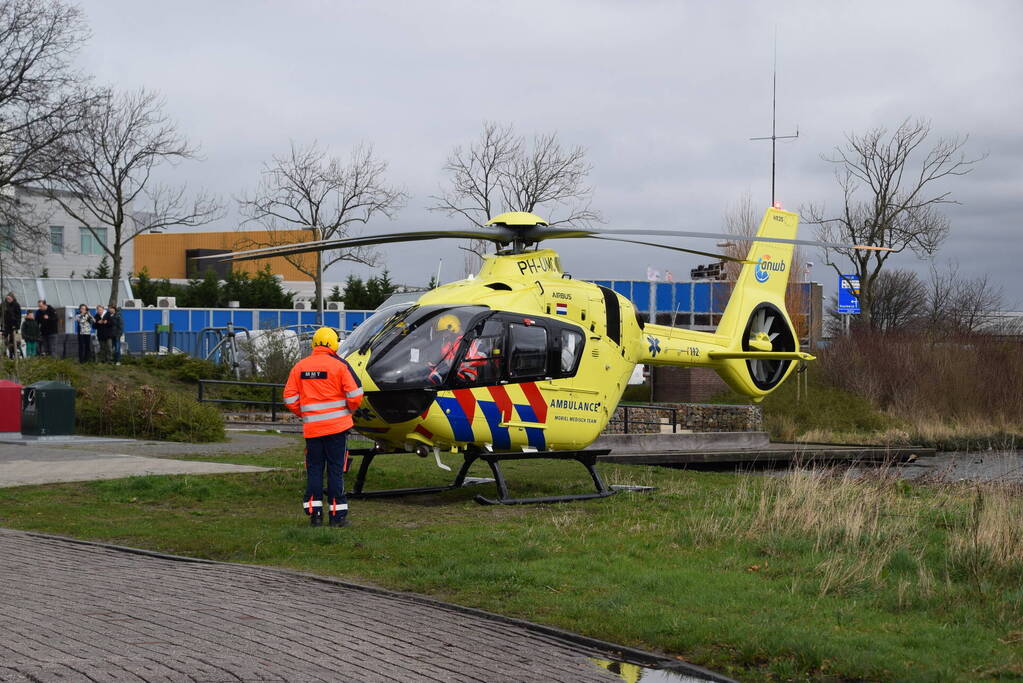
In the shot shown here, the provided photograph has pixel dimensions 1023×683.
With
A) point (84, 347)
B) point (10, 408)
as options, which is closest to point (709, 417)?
point (84, 347)

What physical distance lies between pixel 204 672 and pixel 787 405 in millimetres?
35434

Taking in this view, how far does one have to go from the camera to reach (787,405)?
4003 centimetres

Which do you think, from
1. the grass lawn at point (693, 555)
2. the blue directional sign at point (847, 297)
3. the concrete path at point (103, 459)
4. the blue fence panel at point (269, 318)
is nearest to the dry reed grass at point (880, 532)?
the grass lawn at point (693, 555)

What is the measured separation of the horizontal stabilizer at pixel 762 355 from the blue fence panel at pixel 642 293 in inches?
1527

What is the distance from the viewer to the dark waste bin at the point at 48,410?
22.0 metres

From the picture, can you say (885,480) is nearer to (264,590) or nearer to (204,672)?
(264,590)

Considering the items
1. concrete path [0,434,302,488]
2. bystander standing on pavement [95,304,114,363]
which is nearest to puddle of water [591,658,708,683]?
concrete path [0,434,302,488]

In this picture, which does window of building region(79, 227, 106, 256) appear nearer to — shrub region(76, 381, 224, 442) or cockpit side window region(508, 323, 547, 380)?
shrub region(76, 381, 224, 442)

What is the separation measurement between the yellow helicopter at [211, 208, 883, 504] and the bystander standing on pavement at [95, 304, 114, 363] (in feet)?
71.8

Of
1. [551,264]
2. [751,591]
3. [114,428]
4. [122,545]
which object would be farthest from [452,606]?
[114,428]

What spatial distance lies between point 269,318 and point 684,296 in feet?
68.2

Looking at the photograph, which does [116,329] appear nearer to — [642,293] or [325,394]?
[325,394]

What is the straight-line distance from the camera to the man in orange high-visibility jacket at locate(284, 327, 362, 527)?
464 inches

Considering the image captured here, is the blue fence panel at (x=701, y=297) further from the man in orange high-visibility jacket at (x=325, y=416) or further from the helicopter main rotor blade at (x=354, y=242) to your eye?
Answer: the man in orange high-visibility jacket at (x=325, y=416)
